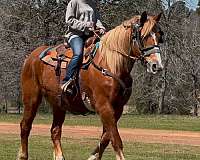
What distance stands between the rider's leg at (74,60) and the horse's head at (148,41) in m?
1.10

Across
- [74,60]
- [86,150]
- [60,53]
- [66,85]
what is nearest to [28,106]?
[60,53]

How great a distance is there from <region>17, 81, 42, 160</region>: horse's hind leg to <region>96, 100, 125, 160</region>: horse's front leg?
2.39 meters

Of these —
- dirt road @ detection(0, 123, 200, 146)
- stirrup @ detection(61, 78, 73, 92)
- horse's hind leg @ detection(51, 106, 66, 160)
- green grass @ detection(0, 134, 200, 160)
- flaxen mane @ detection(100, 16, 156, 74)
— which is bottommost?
→ dirt road @ detection(0, 123, 200, 146)

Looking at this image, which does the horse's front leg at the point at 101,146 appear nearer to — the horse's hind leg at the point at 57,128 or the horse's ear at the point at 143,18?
the horse's hind leg at the point at 57,128

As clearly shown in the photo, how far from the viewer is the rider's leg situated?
9.07 metres

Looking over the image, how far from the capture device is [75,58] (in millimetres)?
9102

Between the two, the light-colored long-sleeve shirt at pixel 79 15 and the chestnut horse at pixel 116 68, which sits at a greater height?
the light-colored long-sleeve shirt at pixel 79 15

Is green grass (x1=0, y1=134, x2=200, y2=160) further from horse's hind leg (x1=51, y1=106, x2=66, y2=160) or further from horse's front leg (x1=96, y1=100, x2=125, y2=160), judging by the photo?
horse's front leg (x1=96, y1=100, x2=125, y2=160)

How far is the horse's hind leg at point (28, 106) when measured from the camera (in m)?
10.4

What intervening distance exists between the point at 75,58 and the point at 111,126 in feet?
4.73

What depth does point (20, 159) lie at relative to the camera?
10477 mm

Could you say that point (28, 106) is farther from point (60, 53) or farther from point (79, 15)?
point (79, 15)

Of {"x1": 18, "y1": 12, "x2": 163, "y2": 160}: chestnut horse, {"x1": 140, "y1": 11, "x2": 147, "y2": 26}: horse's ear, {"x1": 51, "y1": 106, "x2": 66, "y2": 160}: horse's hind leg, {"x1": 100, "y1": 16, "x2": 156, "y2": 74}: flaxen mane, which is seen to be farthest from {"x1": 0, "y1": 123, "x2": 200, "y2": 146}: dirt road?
{"x1": 140, "y1": 11, "x2": 147, "y2": 26}: horse's ear

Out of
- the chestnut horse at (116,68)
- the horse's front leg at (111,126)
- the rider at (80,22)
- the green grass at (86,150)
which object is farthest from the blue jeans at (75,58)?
the green grass at (86,150)
